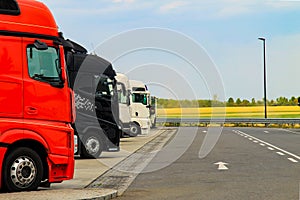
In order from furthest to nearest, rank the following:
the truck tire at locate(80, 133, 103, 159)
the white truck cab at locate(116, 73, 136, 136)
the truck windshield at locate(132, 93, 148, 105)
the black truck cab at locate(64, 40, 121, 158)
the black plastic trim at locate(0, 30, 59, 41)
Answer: the truck windshield at locate(132, 93, 148, 105) < the white truck cab at locate(116, 73, 136, 136) < the truck tire at locate(80, 133, 103, 159) < the black truck cab at locate(64, 40, 121, 158) < the black plastic trim at locate(0, 30, 59, 41)

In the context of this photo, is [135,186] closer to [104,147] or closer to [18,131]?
[18,131]

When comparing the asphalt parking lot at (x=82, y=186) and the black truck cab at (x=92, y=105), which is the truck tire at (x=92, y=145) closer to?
the black truck cab at (x=92, y=105)

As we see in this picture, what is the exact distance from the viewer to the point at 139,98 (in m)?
38.1

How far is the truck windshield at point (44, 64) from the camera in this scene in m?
10.7

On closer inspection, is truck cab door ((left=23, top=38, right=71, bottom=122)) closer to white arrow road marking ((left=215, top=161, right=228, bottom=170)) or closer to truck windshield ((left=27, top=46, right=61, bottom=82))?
truck windshield ((left=27, top=46, right=61, bottom=82))

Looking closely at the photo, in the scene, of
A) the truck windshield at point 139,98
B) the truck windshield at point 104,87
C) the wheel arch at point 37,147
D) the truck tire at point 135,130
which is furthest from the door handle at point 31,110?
the truck windshield at point 139,98

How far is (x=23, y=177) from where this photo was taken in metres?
10.6

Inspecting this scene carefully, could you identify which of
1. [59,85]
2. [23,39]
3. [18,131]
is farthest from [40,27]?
[18,131]

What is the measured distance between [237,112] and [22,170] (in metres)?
78.6

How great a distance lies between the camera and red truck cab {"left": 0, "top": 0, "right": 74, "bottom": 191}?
10.3m

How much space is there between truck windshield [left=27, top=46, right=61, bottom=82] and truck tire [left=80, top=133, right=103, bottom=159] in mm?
8043

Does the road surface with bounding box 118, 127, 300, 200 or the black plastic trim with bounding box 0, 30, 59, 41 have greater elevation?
the black plastic trim with bounding box 0, 30, 59, 41

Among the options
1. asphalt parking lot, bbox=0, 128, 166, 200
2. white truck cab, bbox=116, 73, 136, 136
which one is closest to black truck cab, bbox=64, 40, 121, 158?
asphalt parking lot, bbox=0, 128, 166, 200

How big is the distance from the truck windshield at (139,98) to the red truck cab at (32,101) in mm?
26333
